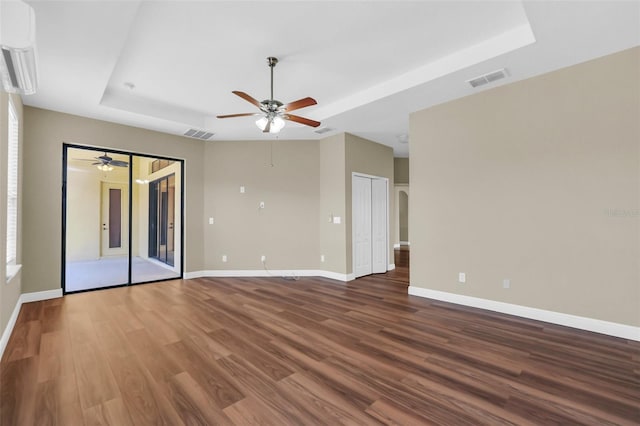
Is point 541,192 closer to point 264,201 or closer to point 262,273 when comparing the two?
point 264,201

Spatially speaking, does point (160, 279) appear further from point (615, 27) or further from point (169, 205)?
point (615, 27)

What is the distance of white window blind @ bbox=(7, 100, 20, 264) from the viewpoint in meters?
3.31

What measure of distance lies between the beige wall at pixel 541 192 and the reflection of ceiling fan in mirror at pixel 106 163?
Result: 5211mm

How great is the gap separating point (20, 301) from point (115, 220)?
1.87m

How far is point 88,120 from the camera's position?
4.70m

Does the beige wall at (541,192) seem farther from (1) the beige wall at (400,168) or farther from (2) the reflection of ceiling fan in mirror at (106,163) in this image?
(2) the reflection of ceiling fan in mirror at (106,163)

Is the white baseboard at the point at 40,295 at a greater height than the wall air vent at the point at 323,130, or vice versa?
the wall air vent at the point at 323,130

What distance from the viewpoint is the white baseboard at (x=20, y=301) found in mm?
2723

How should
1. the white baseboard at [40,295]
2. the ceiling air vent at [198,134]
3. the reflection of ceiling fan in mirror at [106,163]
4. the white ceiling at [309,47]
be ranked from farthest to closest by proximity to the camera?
1. the ceiling air vent at [198,134]
2. the reflection of ceiling fan in mirror at [106,163]
3. the white baseboard at [40,295]
4. the white ceiling at [309,47]

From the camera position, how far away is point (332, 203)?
19.0 ft

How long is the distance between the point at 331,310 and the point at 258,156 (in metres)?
3.66

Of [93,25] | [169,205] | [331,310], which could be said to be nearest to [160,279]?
[169,205]

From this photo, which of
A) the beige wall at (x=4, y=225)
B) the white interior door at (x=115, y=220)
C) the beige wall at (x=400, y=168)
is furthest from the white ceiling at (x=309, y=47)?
the beige wall at (x=400, y=168)

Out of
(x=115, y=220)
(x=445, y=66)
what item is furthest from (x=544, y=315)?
(x=115, y=220)
